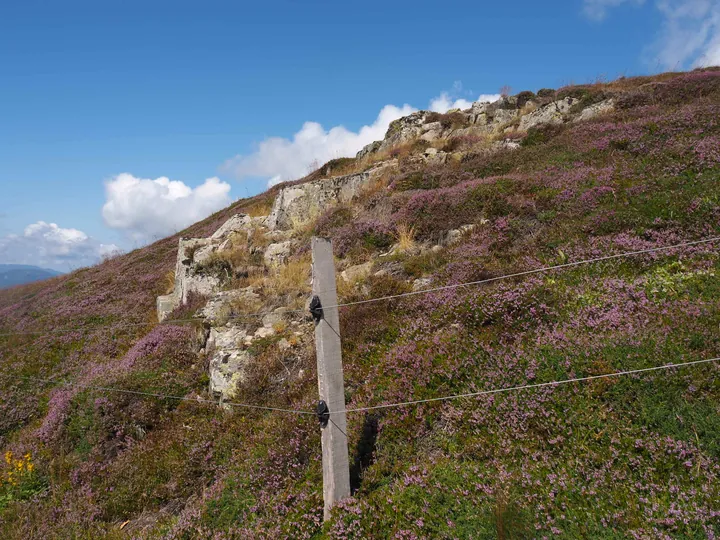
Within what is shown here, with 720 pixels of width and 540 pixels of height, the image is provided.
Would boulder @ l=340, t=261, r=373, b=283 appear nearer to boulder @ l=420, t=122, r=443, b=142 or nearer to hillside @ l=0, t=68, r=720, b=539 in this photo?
hillside @ l=0, t=68, r=720, b=539

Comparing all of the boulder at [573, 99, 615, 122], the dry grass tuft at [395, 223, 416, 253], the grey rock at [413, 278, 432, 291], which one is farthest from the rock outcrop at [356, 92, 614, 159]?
the grey rock at [413, 278, 432, 291]

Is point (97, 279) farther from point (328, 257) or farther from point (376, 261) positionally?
point (328, 257)

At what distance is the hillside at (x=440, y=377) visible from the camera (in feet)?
14.3

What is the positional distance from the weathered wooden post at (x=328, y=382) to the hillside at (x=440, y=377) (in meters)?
0.33

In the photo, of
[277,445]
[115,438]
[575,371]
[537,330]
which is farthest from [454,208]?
[115,438]

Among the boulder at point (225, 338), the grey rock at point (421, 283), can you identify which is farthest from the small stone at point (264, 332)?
the grey rock at point (421, 283)

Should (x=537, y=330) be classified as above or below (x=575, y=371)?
above

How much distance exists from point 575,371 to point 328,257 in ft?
11.7

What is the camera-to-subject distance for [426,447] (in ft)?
18.3

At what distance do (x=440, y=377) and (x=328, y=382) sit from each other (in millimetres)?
2145

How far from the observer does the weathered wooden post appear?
16.2 ft

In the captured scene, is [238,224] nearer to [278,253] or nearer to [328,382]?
[278,253]

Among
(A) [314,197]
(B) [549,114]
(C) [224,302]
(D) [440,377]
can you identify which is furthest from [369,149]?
(D) [440,377]

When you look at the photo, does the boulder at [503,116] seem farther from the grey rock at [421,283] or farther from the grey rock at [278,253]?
the grey rock at [421,283]
